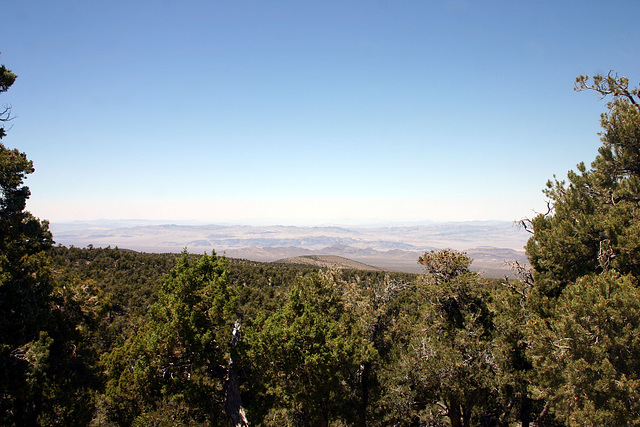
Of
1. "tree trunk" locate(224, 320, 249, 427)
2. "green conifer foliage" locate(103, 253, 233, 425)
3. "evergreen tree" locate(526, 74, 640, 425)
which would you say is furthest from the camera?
"tree trunk" locate(224, 320, 249, 427)

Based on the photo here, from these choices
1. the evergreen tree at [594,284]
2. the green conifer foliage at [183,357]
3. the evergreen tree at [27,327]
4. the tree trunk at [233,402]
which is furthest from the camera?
the tree trunk at [233,402]

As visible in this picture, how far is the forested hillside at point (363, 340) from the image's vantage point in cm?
1087

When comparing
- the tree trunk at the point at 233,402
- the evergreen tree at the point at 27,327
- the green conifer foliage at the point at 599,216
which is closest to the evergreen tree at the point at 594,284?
the green conifer foliage at the point at 599,216

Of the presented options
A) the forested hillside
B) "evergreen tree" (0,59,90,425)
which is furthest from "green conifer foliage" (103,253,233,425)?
"evergreen tree" (0,59,90,425)

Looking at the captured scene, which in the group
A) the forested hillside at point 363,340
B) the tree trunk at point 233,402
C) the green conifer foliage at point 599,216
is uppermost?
the green conifer foliage at point 599,216

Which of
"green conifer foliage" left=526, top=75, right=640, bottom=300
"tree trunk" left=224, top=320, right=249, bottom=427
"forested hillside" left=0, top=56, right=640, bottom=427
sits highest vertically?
"green conifer foliage" left=526, top=75, right=640, bottom=300

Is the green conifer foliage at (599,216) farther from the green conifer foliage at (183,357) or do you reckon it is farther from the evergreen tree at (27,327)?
the evergreen tree at (27,327)

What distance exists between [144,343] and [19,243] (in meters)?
6.20

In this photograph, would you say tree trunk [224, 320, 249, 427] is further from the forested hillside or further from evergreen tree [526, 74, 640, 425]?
evergreen tree [526, 74, 640, 425]

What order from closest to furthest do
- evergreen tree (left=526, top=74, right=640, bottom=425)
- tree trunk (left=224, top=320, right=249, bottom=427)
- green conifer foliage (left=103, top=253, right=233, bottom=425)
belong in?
evergreen tree (left=526, top=74, right=640, bottom=425) < green conifer foliage (left=103, top=253, right=233, bottom=425) < tree trunk (left=224, top=320, right=249, bottom=427)

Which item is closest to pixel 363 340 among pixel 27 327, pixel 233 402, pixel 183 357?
pixel 233 402

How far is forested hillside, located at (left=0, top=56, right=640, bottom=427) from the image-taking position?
10867 mm

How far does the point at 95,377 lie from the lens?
47.4 feet

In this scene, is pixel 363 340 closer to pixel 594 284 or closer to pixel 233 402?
pixel 233 402
